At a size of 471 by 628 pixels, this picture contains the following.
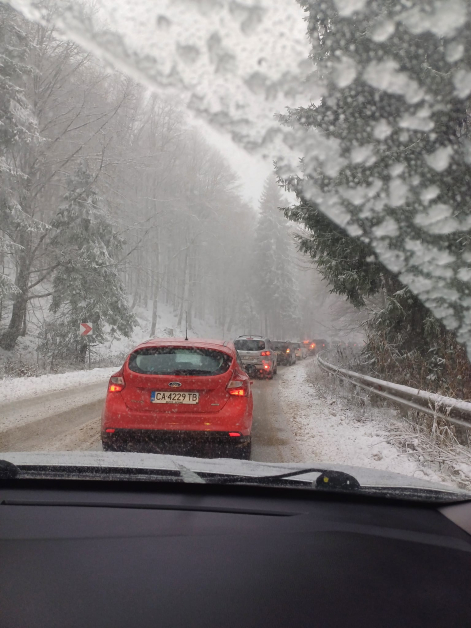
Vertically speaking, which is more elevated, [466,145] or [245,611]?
[466,145]

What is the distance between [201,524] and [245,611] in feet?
2.16

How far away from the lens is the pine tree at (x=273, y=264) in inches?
2249

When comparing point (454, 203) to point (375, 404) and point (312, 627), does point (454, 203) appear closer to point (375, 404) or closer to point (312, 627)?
point (375, 404)

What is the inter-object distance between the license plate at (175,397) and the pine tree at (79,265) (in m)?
18.2

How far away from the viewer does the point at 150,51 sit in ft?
49.1

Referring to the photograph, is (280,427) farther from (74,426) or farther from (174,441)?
(174,441)

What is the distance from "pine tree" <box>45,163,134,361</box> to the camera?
22828 millimetres

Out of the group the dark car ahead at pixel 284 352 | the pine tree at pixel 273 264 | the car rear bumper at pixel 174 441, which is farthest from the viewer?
the pine tree at pixel 273 264

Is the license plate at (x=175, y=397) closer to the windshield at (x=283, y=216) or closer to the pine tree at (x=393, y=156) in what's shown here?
the windshield at (x=283, y=216)

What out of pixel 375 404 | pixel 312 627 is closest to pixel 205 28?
pixel 375 404

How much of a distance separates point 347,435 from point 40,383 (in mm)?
10921

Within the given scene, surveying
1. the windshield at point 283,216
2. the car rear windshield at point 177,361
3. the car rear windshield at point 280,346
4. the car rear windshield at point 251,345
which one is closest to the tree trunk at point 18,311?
the windshield at point 283,216

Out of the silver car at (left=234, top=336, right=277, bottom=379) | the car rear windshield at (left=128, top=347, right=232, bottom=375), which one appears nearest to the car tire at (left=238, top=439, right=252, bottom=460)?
the car rear windshield at (left=128, top=347, right=232, bottom=375)

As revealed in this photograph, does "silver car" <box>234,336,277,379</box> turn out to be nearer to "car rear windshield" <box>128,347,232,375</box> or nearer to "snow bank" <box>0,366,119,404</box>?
"snow bank" <box>0,366,119,404</box>
